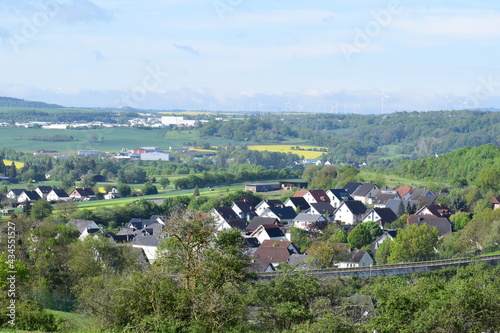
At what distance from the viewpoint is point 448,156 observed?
73.5m

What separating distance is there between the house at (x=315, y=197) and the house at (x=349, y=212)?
5.11 meters

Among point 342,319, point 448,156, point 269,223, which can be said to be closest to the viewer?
point 342,319

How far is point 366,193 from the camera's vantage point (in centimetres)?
6047

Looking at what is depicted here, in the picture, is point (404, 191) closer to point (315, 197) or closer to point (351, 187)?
point (351, 187)

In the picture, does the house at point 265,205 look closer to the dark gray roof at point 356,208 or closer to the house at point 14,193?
the dark gray roof at point 356,208

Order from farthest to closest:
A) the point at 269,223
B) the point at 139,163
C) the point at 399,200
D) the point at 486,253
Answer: the point at 139,163 → the point at 399,200 → the point at 269,223 → the point at 486,253

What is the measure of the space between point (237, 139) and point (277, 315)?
130419 millimetres

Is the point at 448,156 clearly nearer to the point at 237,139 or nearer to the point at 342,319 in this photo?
the point at 342,319

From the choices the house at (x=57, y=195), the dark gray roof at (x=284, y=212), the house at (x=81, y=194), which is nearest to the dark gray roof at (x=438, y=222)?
the dark gray roof at (x=284, y=212)

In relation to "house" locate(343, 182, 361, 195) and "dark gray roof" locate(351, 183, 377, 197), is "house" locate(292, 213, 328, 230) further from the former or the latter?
"house" locate(343, 182, 361, 195)

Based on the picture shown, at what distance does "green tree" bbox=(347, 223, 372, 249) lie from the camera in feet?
131

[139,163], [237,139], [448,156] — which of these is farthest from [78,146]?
[448,156]

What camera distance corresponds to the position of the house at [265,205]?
53.7 metres

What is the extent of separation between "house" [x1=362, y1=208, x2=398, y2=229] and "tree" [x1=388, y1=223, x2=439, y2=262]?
10002mm
